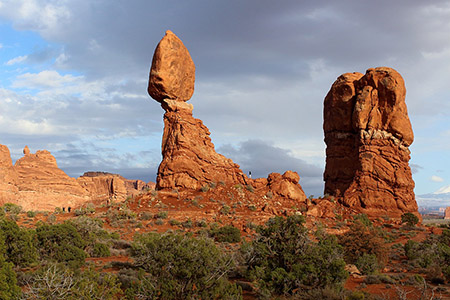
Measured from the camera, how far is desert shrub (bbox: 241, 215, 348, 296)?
12492 mm

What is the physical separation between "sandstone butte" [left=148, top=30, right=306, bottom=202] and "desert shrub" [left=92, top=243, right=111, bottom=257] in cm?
1298

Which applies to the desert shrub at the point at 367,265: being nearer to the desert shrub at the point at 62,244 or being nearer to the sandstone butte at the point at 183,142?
the desert shrub at the point at 62,244

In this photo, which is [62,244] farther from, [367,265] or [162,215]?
[367,265]

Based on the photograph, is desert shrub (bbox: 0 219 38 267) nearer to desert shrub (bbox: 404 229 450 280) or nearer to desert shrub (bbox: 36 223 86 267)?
desert shrub (bbox: 36 223 86 267)

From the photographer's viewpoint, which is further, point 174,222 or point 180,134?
point 180,134

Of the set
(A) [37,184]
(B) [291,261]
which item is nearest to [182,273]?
(B) [291,261]

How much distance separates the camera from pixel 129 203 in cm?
3244

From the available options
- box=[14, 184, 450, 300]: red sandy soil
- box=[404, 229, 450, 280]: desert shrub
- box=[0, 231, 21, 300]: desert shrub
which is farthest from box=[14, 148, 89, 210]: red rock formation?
box=[404, 229, 450, 280]: desert shrub

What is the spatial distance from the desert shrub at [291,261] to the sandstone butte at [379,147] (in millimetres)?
21527

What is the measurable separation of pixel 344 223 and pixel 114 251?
17639 millimetres

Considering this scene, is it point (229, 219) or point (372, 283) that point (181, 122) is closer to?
point (229, 219)

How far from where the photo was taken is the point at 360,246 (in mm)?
19891

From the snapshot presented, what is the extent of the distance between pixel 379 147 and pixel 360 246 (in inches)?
699

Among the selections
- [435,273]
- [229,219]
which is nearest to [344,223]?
[229,219]
